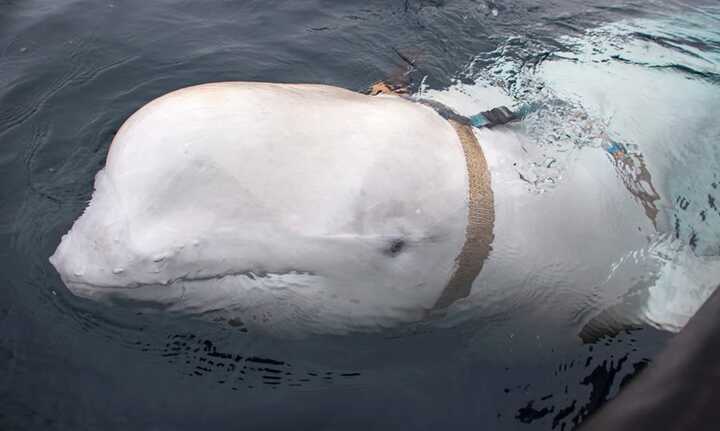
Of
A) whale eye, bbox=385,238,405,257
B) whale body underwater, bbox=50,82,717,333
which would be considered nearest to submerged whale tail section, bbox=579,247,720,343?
whale body underwater, bbox=50,82,717,333

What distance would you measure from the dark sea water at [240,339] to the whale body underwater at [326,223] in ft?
0.90

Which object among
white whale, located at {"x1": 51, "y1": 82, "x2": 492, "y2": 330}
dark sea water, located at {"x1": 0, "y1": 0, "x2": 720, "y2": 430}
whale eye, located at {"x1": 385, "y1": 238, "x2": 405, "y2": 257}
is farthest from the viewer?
dark sea water, located at {"x1": 0, "y1": 0, "x2": 720, "y2": 430}

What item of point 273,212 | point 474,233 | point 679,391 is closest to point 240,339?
point 273,212

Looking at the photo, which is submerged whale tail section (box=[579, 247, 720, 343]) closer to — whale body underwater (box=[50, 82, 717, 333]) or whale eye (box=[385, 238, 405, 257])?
whale body underwater (box=[50, 82, 717, 333])

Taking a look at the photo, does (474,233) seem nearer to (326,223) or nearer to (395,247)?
(395,247)

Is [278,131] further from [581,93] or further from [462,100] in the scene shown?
[581,93]

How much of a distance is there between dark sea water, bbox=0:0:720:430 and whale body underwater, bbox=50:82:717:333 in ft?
0.90

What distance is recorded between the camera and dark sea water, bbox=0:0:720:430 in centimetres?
300

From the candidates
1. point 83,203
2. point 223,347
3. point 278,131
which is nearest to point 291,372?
point 223,347

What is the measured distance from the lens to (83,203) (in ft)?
12.8

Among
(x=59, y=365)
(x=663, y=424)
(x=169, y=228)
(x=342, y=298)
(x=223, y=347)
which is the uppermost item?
(x=663, y=424)

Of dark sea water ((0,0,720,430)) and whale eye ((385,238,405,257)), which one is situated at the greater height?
whale eye ((385,238,405,257))

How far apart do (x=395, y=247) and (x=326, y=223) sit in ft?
1.09

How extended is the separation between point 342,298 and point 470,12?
15.3ft
